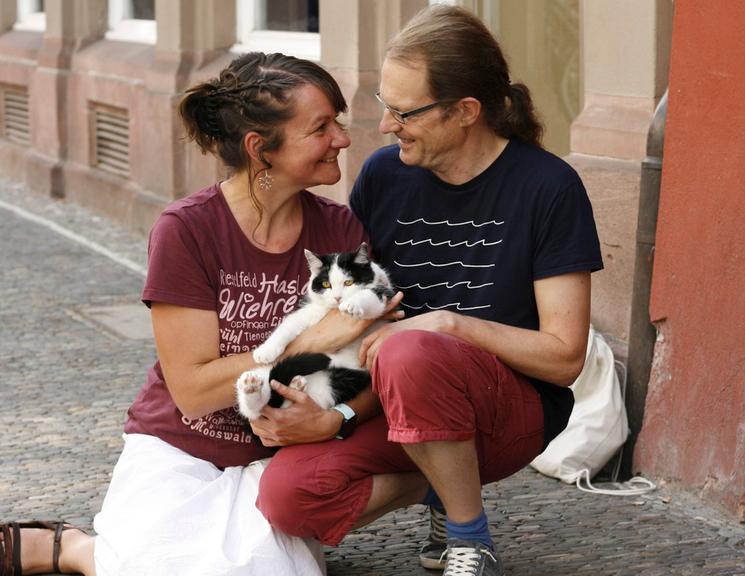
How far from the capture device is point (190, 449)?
160 inches

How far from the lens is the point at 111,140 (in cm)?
1188

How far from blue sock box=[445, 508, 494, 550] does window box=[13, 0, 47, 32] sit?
36.9 ft

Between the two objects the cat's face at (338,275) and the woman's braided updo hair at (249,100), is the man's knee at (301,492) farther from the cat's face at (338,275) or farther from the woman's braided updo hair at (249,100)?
the woman's braided updo hair at (249,100)

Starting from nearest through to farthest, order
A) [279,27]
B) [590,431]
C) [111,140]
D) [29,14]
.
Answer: [590,431] → [279,27] → [111,140] → [29,14]

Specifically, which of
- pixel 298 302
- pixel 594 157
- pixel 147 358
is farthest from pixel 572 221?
pixel 147 358

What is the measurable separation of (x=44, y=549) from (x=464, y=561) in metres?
1.29

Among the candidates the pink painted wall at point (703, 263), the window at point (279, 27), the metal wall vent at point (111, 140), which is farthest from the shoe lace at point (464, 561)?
the metal wall vent at point (111, 140)

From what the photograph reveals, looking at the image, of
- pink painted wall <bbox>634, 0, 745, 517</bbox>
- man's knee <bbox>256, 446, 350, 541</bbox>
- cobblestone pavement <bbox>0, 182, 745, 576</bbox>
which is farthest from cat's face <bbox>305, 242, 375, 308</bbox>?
pink painted wall <bbox>634, 0, 745, 517</bbox>

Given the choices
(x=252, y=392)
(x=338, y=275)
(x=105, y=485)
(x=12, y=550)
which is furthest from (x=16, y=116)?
(x=252, y=392)

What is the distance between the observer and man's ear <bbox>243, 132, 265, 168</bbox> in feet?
13.0

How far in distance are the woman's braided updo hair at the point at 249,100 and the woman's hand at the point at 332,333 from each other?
1.60 ft

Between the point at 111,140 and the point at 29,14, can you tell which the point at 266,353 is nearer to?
the point at 111,140

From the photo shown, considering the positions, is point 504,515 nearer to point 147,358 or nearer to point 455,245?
point 455,245

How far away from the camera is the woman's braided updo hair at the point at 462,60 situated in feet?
12.8
